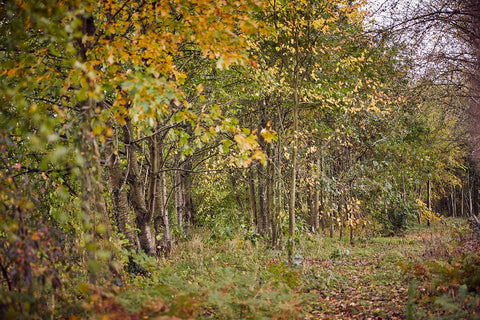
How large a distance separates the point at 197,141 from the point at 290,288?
2.85 m

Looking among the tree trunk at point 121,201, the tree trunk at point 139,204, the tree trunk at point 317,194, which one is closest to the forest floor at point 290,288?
the tree trunk at point 139,204

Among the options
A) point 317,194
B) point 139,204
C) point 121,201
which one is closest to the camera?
point 121,201

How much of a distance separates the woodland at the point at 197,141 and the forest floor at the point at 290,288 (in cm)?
4

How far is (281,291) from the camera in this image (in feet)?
13.9

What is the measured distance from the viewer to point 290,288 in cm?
499

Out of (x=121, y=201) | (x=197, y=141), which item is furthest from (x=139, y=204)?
(x=197, y=141)

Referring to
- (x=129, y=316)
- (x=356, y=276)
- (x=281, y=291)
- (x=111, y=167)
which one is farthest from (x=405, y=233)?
(x=129, y=316)

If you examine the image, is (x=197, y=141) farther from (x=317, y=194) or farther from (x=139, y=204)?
(x=317, y=194)

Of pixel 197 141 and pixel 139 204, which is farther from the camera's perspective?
pixel 139 204

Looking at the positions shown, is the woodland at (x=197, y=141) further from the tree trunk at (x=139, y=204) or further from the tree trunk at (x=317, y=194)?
the tree trunk at (x=317, y=194)

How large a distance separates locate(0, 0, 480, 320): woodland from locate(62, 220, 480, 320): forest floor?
0.04 m

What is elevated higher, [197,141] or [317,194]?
[197,141]

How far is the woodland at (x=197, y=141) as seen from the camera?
10.4 ft

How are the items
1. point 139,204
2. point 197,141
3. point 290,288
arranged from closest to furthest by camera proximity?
point 197,141
point 290,288
point 139,204
